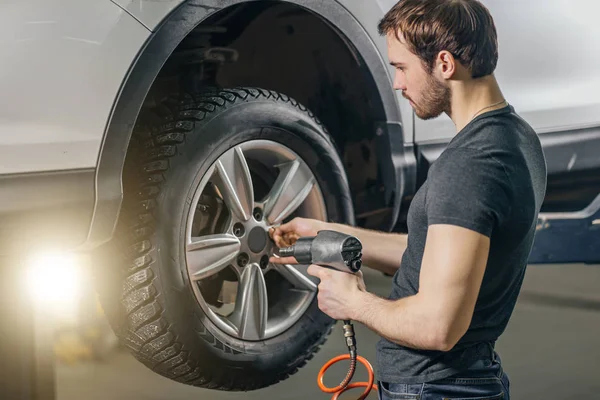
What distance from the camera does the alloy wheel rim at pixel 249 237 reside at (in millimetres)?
2260

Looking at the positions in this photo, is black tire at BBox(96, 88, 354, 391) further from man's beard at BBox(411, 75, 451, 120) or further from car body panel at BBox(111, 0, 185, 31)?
man's beard at BBox(411, 75, 451, 120)

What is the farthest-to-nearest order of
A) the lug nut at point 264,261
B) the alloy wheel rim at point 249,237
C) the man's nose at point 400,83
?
the lug nut at point 264,261 → the alloy wheel rim at point 249,237 → the man's nose at point 400,83

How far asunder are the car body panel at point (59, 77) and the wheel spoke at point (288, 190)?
568 mm

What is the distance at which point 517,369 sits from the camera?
299 centimetres

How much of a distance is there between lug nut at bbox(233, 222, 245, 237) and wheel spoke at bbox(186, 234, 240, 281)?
3cm

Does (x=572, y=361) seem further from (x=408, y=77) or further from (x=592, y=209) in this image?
(x=408, y=77)

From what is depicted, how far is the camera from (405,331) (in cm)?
153

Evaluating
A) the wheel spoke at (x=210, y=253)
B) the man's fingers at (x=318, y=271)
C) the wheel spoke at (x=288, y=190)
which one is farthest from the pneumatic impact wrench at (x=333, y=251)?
the wheel spoke at (x=288, y=190)

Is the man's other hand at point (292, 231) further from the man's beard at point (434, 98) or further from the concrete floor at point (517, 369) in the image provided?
the concrete floor at point (517, 369)

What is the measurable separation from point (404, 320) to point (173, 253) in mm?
810

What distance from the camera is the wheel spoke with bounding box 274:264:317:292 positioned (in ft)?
8.06

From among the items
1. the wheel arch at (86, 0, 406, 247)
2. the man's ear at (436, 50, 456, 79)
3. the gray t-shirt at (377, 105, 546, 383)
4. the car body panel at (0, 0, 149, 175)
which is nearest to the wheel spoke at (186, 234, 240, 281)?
the wheel arch at (86, 0, 406, 247)

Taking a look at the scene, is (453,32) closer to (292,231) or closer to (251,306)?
(292,231)

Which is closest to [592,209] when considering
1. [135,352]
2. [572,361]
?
[572,361]
